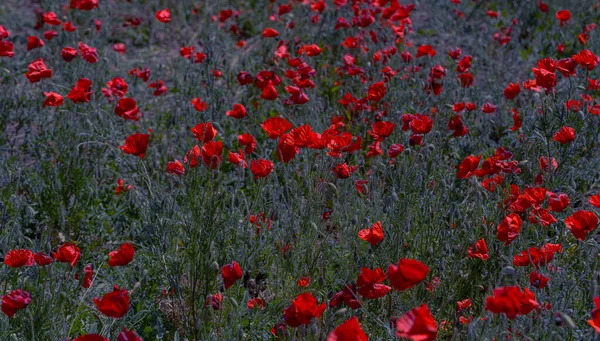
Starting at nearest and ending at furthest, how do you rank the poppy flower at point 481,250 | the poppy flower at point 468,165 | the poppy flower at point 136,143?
1. the poppy flower at point 481,250
2. the poppy flower at point 136,143
3. the poppy flower at point 468,165

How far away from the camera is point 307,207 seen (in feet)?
10.3

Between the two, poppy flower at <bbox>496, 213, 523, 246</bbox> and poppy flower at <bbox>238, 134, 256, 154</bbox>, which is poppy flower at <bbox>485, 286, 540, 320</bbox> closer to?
poppy flower at <bbox>496, 213, 523, 246</bbox>

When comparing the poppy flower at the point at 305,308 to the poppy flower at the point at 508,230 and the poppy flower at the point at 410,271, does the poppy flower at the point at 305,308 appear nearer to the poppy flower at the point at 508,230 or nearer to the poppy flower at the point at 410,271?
the poppy flower at the point at 410,271

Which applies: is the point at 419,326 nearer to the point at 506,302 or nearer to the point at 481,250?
the point at 506,302

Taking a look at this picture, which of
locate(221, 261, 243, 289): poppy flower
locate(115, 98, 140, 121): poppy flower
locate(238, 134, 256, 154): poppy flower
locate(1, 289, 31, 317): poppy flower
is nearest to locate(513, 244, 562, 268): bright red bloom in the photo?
locate(221, 261, 243, 289): poppy flower

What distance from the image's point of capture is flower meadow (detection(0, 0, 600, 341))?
A: 2580 mm

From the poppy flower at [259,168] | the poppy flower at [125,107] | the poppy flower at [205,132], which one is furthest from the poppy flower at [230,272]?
the poppy flower at [125,107]

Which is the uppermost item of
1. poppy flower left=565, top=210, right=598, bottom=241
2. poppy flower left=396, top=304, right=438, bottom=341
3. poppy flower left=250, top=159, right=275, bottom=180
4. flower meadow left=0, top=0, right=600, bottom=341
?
poppy flower left=396, top=304, right=438, bottom=341

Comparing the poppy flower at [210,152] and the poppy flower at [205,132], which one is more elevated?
the poppy flower at [210,152]

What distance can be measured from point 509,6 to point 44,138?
5137 mm

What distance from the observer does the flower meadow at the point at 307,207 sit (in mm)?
2580

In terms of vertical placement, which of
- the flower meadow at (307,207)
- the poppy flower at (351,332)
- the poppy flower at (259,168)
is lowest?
the flower meadow at (307,207)

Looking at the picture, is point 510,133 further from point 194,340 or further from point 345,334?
point 345,334

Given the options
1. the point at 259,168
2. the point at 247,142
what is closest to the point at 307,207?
the point at 259,168
